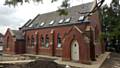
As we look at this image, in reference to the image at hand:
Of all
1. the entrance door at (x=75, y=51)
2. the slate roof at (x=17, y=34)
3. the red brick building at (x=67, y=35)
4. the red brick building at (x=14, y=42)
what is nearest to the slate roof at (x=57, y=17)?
the red brick building at (x=67, y=35)

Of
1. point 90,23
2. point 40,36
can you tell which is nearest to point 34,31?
point 40,36

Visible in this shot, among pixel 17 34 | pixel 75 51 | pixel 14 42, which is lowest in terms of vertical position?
pixel 75 51

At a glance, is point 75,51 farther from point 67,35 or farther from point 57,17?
point 57,17

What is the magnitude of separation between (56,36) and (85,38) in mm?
10875

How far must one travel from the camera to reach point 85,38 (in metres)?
28.9

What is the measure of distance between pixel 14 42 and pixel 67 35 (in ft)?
55.8

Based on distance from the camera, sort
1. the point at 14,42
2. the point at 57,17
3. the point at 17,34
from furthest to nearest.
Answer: the point at 17,34
the point at 14,42
the point at 57,17

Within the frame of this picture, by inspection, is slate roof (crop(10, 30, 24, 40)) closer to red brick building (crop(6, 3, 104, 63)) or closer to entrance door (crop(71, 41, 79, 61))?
red brick building (crop(6, 3, 104, 63))

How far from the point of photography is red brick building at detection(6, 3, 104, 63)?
97.5 feet

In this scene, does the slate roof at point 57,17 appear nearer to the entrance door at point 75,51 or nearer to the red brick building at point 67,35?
the red brick building at point 67,35

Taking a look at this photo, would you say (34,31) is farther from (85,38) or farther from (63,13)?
(63,13)

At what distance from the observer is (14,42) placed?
147 ft

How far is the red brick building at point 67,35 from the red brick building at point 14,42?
804 mm

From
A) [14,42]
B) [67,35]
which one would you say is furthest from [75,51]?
[14,42]
